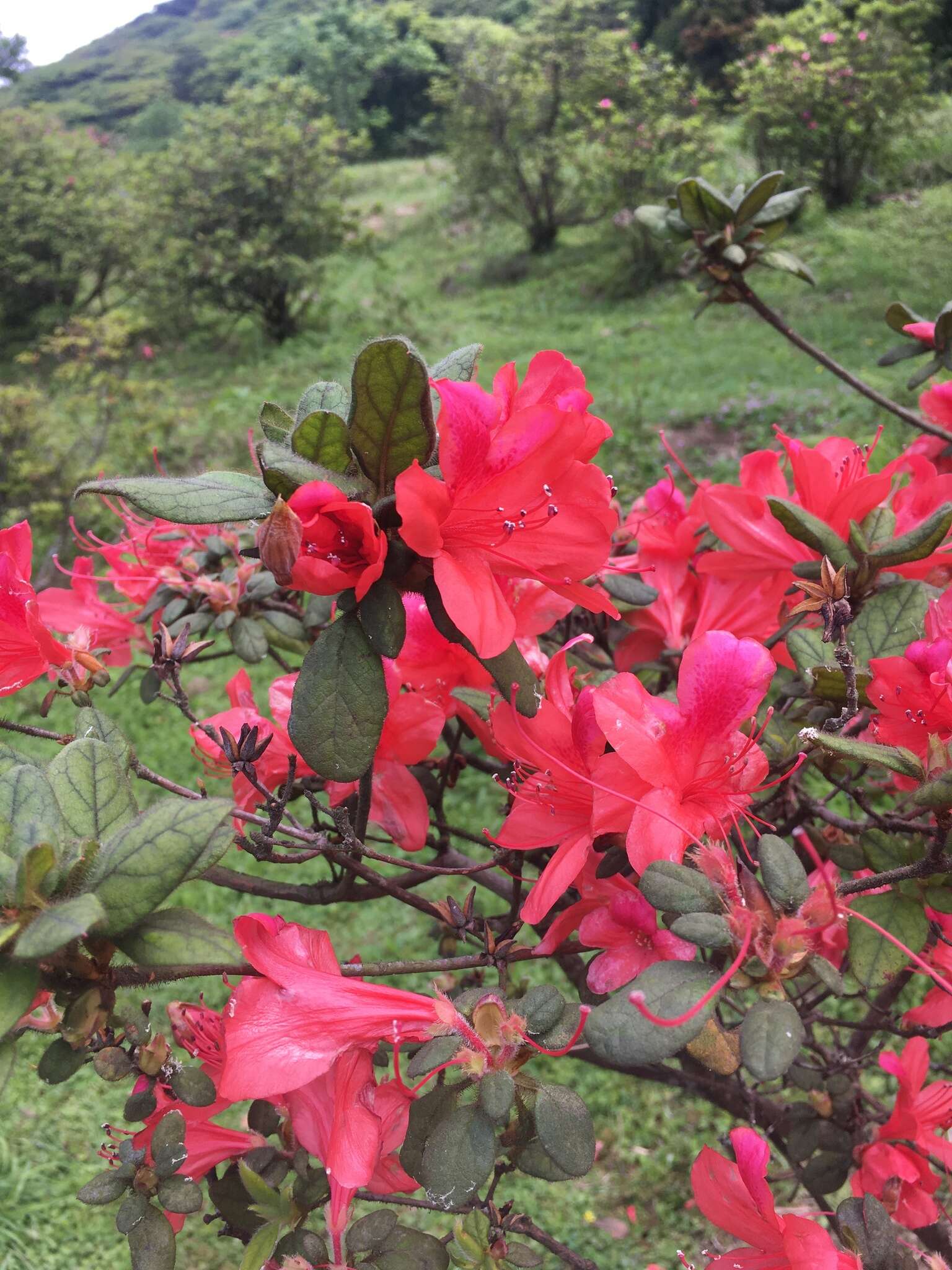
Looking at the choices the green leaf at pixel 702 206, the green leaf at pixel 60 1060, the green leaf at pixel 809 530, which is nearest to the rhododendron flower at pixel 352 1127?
the green leaf at pixel 60 1060

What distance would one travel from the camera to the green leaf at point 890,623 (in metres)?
0.71

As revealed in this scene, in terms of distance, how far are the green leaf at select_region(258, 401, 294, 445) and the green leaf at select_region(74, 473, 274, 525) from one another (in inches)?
2.4

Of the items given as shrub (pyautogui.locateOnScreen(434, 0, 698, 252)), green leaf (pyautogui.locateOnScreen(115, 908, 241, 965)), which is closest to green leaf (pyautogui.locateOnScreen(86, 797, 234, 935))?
green leaf (pyautogui.locateOnScreen(115, 908, 241, 965))

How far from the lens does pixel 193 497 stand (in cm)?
47

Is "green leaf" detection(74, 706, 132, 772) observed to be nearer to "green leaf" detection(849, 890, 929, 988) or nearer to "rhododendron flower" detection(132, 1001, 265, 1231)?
"rhododendron flower" detection(132, 1001, 265, 1231)

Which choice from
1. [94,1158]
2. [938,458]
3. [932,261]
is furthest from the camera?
[932,261]

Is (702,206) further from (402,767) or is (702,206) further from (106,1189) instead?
(106,1189)

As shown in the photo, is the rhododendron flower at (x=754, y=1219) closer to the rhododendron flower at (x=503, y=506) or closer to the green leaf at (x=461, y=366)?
the rhododendron flower at (x=503, y=506)

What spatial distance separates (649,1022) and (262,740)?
41cm

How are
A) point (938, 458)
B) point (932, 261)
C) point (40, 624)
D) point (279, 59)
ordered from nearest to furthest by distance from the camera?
point (40, 624) → point (938, 458) → point (932, 261) → point (279, 59)

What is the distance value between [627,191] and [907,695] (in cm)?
775

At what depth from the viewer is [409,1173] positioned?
22.4 inches

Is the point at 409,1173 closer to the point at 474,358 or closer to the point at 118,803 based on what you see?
the point at 118,803

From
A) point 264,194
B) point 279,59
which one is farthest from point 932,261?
point 279,59
